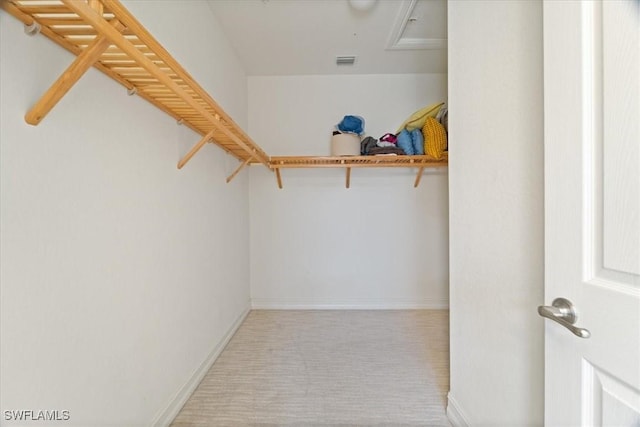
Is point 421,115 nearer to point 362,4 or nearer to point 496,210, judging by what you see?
point 362,4

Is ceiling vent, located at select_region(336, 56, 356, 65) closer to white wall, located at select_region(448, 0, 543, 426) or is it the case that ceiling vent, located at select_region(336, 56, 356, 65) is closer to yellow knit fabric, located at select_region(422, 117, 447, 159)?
yellow knit fabric, located at select_region(422, 117, 447, 159)

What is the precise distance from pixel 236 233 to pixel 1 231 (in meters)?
1.87

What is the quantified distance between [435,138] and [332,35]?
47.3 inches

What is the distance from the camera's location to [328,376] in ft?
5.94

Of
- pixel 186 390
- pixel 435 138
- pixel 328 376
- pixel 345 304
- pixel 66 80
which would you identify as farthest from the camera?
pixel 345 304

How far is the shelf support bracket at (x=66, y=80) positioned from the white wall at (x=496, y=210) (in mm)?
1224

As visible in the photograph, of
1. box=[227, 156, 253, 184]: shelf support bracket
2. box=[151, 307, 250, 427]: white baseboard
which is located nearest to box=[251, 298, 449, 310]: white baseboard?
box=[151, 307, 250, 427]: white baseboard

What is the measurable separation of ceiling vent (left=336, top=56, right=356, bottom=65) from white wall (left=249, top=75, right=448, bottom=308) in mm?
241

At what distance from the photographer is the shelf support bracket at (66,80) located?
74cm

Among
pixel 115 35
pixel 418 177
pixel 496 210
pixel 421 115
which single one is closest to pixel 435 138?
pixel 421 115

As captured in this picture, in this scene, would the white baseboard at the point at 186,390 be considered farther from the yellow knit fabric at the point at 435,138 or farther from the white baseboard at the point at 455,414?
the yellow knit fabric at the point at 435,138
